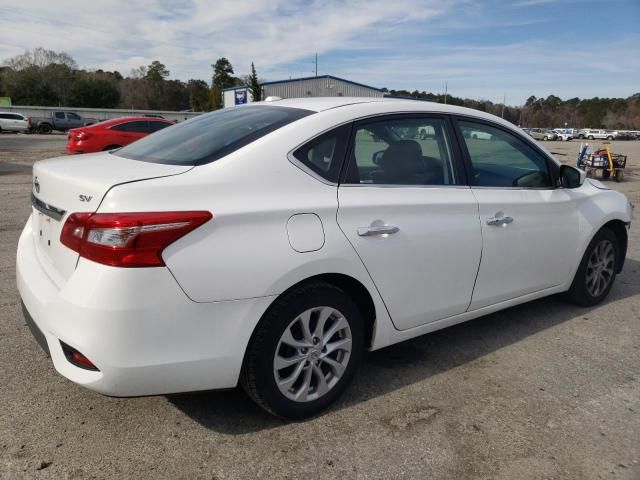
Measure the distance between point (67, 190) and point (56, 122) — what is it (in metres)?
43.1

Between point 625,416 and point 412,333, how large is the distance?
4.00ft

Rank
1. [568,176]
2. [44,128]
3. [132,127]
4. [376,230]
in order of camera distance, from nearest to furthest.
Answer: [376,230] → [568,176] → [132,127] → [44,128]

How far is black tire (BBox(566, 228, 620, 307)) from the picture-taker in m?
4.32

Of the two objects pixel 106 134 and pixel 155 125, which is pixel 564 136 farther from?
pixel 106 134

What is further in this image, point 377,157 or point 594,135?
point 594,135

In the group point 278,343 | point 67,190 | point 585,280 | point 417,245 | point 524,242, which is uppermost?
point 67,190

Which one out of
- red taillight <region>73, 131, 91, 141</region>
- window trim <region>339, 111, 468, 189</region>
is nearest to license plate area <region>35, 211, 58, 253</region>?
window trim <region>339, 111, 468, 189</region>

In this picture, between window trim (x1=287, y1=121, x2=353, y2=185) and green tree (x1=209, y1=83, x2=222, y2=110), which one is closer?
window trim (x1=287, y1=121, x2=353, y2=185)

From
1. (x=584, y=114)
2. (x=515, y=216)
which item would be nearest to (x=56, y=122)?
(x=515, y=216)

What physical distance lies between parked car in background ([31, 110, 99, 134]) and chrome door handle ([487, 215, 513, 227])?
4186 cm

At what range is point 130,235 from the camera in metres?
2.13

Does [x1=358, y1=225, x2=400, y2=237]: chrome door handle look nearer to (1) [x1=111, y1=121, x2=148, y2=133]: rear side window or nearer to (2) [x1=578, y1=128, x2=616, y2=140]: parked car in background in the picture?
(1) [x1=111, y1=121, x2=148, y2=133]: rear side window

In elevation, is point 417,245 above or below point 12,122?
above

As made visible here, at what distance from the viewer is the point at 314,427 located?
269 cm
